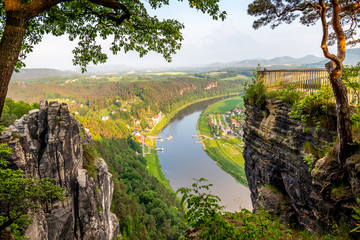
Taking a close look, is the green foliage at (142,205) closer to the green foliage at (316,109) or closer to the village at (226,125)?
the green foliage at (316,109)

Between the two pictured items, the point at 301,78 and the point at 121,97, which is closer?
the point at 301,78

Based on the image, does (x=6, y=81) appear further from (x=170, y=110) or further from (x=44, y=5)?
→ (x=170, y=110)

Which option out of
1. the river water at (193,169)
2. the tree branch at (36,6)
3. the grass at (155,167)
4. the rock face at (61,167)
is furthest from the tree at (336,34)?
the grass at (155,167)

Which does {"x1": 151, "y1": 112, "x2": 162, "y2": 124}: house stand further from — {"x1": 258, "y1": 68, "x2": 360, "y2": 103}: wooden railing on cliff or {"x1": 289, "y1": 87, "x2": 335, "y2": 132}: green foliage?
{"x1": 289, "y1": 87, "x2": 335, "y2": 132}: green foliage

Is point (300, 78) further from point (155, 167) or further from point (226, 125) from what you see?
point (226, 125)

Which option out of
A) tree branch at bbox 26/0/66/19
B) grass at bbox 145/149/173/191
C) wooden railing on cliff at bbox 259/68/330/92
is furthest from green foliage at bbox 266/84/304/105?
grass at bbox 145/149/173/191

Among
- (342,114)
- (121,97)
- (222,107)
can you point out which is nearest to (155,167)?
(342,114)

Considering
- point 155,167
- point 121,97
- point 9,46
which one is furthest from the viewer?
point 121,97
